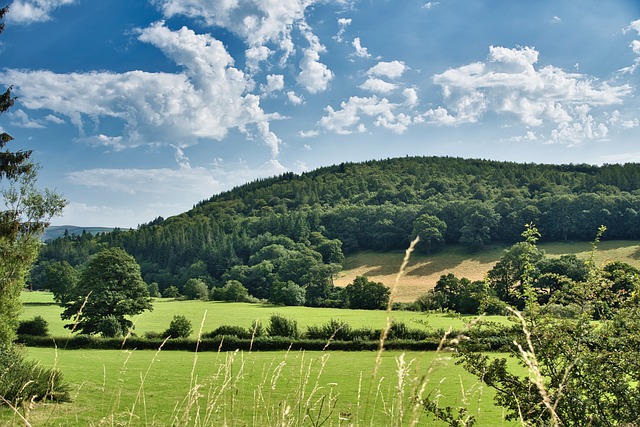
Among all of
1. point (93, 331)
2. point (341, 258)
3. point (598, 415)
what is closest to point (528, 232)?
point (598, 415)

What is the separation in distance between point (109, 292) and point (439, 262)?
218ft

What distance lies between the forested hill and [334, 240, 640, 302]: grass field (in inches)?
150

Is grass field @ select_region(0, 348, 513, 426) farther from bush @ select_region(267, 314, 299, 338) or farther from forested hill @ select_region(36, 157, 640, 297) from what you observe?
forested hill @ select_region(36, 157, 640, 297)

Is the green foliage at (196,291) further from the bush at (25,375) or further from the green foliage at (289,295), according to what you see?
the bush at (25,375)

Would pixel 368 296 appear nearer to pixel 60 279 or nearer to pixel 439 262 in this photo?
pixel 439 262

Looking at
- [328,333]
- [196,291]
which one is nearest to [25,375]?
[328,333]

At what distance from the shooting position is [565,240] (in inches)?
3652

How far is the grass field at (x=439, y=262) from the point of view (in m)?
75.3

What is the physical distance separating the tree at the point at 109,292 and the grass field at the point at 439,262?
1581 inches

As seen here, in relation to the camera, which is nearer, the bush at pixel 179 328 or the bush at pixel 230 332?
the bush at pixel 230 332

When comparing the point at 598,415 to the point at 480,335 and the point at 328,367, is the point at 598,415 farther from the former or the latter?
the point at 328,367

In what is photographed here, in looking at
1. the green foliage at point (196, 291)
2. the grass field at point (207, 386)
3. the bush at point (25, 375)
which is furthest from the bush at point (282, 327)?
the green foliage at point (196, 291)

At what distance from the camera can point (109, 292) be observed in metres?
37.5

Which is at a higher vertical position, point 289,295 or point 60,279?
point 60,279
